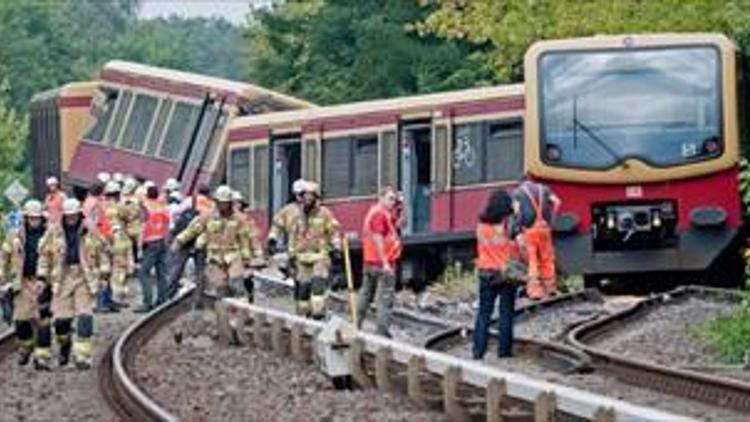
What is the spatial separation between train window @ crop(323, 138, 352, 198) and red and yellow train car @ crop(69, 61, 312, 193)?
4.23 m

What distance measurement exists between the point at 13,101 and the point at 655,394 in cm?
9036

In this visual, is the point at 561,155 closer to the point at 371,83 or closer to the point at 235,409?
the point at 235,409

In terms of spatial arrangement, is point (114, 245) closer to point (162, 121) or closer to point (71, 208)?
point (71, 208)

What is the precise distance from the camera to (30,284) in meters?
19.2

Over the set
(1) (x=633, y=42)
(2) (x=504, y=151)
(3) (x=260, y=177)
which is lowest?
(3) (x=260, y=177)

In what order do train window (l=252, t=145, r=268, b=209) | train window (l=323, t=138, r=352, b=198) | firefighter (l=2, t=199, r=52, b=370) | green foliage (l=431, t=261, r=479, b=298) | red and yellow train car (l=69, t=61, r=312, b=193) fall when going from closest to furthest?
firefighter (l=2, t=199, r=52, b=370)
green foliage (l=431, t=261, r=479, b=298)
train window (l=323, t=138, r=352, b=198)
train window (l=252, t=145, r=268, b=209)
red and yellow train car (l=69, t=61, r=312, b=193)

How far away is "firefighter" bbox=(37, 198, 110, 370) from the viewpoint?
18.5 metres

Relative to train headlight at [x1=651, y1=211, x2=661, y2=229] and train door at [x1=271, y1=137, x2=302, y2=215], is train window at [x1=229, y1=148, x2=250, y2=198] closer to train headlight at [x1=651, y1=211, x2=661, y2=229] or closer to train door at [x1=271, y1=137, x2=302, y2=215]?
train door at [x1=271, y1=137, x2=302, y2=215]

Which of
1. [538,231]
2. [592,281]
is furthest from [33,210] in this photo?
[592,281]

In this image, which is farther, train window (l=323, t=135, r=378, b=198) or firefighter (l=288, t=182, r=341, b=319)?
train window (l=323, t=135, r=378, b=198)

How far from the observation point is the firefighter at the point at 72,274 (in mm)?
18531

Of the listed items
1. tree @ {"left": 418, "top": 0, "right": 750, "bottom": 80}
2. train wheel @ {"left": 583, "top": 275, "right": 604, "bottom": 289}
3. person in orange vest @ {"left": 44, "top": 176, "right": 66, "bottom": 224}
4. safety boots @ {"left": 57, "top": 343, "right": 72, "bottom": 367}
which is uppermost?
tree @ {"left": 418, "top": 0, "right": 750, "bottom": 80}

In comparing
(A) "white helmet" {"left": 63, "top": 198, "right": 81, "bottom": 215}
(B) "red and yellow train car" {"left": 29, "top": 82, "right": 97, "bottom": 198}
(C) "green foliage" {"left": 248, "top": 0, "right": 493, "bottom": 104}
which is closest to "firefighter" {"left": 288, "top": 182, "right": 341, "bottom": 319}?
(A) "white helmet" {"left": 63, "top": 198, "right": 81, "bottom": 215}

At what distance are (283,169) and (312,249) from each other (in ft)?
38.7
